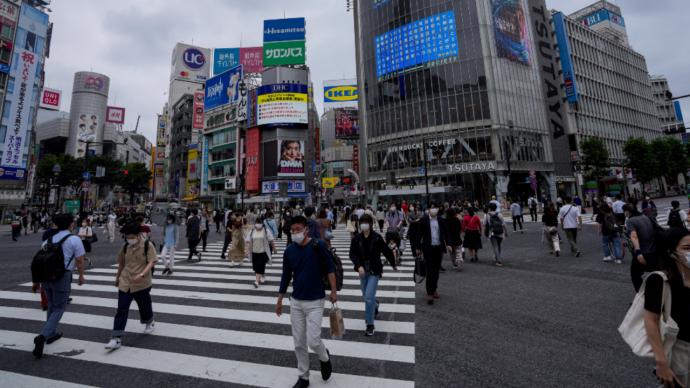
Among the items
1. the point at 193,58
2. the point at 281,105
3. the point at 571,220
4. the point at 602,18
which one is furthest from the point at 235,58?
the point at 602,18

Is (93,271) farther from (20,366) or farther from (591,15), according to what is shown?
(591,15)

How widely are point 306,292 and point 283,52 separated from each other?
200ft

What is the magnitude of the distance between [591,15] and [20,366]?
10258 centimetres

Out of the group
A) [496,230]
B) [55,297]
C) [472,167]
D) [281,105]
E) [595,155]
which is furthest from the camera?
[281,105]

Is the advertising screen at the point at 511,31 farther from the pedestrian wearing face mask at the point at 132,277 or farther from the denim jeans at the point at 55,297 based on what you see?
the denim jeans at the point at 55,297

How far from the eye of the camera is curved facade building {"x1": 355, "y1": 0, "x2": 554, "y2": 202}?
129 feet

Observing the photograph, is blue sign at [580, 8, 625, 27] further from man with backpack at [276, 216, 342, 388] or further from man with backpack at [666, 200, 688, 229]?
man with backpack at [276, 216, 342, 388]

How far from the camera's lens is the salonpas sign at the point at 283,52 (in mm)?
56500

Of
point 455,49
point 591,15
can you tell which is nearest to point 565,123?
point 455,49

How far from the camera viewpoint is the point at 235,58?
7156cm

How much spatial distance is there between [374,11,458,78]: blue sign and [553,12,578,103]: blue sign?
1983cm

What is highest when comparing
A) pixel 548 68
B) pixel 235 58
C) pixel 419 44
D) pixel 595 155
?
pixel 235 58

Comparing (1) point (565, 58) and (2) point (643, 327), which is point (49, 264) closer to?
(2) point (643, 327)

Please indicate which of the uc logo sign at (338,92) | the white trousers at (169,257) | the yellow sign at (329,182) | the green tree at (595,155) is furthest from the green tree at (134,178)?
the green tree at (595,155)
